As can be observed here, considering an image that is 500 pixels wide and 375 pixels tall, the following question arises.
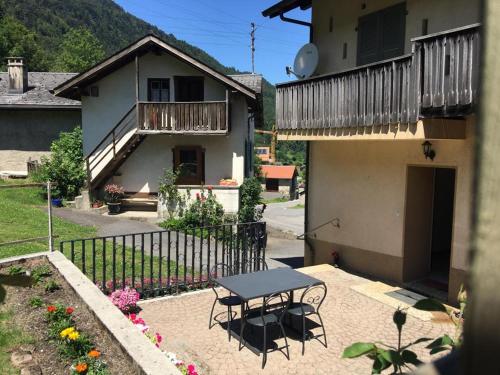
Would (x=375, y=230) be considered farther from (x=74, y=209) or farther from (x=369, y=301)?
(x=74, y=209)

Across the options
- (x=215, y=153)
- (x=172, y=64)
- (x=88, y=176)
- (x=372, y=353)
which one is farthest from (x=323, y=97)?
(x=88, y=176)

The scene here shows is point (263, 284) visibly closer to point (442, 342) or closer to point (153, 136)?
point (442, 342)

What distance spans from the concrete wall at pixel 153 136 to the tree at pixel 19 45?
43.4m

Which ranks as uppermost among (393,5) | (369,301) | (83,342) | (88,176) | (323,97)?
(393,5)

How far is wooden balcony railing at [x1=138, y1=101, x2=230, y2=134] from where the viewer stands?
18188mm

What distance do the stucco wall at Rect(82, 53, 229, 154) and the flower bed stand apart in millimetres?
14459

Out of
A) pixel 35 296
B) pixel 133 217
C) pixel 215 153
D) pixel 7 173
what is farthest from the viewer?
pixel 7 173

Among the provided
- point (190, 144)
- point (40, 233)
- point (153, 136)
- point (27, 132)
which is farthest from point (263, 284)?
point (27, 132)

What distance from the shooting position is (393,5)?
9.53 meters

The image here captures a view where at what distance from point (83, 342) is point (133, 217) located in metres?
14.0

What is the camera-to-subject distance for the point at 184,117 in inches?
724

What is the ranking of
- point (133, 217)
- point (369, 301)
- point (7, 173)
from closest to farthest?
point (369, 301) → point (133, 217) → point (7, 173)

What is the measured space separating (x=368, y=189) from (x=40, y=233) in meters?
9.71

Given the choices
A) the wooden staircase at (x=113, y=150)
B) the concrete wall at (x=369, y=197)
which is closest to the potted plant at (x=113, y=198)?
the wooden staircase at (x=113, y=150)
